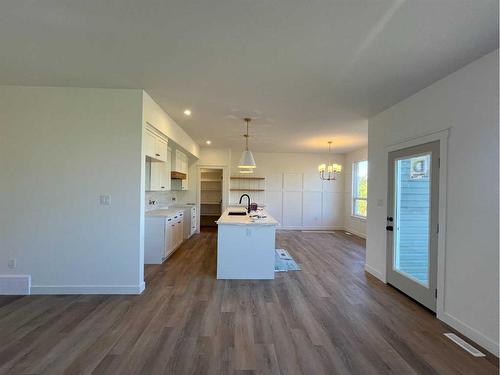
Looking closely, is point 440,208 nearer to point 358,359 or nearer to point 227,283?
point 358,359

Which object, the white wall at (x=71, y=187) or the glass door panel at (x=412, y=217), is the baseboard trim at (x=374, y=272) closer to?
the glass door panel at (x=412, y=217)

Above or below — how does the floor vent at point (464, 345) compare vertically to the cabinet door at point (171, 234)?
below

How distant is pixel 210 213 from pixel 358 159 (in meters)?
5.40

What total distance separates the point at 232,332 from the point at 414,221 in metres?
2.70

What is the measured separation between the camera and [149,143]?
385 centimetres

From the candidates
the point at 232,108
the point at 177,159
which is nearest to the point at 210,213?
the point at 177,159

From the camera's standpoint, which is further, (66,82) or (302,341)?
(66,82)

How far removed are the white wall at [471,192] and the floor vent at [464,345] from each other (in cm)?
10

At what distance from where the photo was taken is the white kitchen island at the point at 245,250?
13.1ft

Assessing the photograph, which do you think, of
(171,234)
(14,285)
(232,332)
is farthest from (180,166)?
(232,332)

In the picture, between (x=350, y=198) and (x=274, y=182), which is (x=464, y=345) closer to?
(x=350, y=198)

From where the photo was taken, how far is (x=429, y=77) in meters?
2.82

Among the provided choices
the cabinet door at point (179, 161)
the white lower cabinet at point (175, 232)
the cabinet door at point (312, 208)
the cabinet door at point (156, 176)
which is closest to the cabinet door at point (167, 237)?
the white lower cabinet at point (175, 232)

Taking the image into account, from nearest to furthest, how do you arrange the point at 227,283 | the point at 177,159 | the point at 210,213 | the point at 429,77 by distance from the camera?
the point at 429,77, the point at 227,283, the point at 177,159, the point at 210,213
